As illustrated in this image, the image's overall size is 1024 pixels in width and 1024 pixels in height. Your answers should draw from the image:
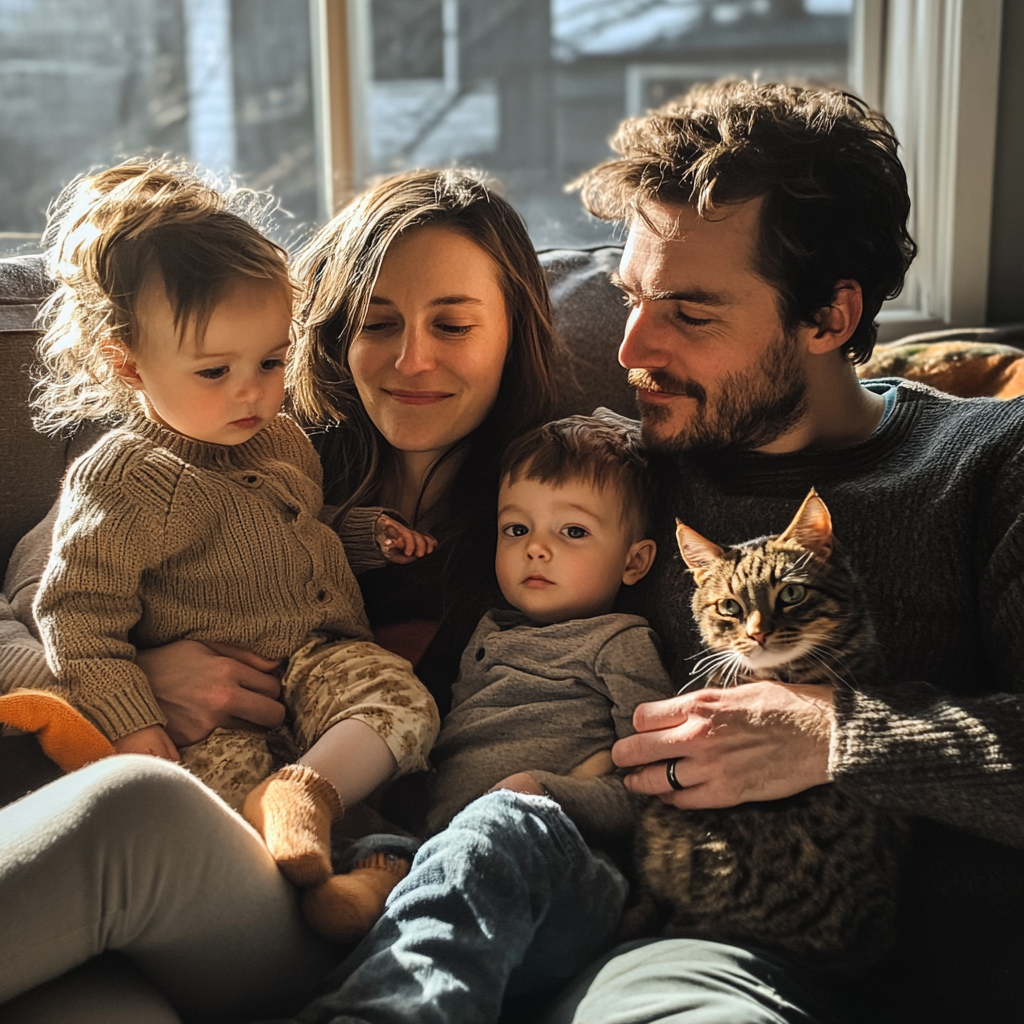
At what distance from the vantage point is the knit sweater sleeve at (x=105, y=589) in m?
1.34

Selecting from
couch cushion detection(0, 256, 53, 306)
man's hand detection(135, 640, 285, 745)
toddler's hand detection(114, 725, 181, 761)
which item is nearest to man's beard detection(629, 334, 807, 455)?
man's hand detection(135, 640, 285, 745)

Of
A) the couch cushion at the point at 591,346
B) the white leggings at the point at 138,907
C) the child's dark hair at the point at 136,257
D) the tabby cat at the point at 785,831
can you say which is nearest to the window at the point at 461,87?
the couch cushion at the point at 591,346

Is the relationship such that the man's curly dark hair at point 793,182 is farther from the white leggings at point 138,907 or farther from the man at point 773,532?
the white leggings at point 138,907

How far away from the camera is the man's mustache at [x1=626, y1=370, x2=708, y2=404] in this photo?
151 cm

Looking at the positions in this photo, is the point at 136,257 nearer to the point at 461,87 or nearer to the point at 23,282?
the point at 23,282

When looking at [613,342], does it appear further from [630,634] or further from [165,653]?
Result: [165,653]

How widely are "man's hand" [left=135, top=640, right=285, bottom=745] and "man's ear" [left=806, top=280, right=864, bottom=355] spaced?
3.00 feet

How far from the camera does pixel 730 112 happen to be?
153 centimetres

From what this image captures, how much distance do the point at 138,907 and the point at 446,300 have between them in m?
0.94

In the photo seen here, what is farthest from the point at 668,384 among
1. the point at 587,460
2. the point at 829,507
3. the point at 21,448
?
the point at 21,448

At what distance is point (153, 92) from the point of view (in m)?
2.90

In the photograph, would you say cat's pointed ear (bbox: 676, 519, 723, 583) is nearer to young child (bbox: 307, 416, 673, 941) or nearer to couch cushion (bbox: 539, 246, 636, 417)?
young child (bbox: 307, 416, 673, 941)

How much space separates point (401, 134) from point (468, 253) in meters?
1.48

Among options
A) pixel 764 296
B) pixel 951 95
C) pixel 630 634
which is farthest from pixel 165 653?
pixel 951 95
